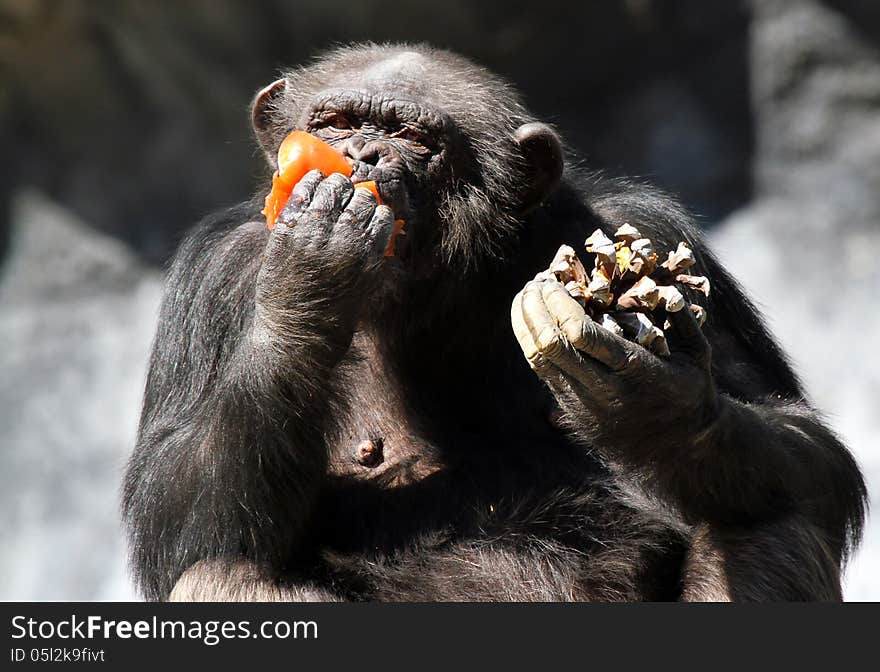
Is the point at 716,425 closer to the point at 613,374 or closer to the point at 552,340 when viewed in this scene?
the point at 613,374

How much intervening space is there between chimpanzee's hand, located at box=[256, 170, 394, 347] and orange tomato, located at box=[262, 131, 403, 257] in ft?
0.51

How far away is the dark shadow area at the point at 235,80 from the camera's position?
8.96m

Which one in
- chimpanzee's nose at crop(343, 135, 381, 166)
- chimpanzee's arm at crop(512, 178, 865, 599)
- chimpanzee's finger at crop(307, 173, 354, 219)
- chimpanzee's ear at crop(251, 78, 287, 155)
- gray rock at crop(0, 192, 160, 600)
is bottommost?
chimpanzee's arm at crop(512, 178, 865, 599)

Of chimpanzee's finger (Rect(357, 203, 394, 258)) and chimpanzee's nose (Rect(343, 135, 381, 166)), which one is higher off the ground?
chimpanzee's nose (Rect(343, 135, 381, 166))

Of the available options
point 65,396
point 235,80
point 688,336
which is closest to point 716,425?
point 688,336

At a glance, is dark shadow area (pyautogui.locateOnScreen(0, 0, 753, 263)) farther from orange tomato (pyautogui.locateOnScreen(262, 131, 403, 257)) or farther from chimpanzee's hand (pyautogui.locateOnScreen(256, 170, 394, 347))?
chimpanzee's hand (pyautogui.locateOnScreen(256, 170, 394, 347))

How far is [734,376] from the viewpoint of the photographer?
4.66 m

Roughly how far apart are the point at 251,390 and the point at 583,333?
3.64ft

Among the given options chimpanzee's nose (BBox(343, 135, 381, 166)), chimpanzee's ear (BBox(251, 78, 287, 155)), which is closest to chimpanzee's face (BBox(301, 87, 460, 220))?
chimpanzee's nose (BBox(343, 135, 381, 166))

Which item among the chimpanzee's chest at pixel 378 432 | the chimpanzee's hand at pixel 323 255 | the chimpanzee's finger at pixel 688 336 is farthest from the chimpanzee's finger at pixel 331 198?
the chimpanzee's finger at pixel 688 336

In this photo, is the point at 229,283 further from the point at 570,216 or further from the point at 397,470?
the point at 570,216

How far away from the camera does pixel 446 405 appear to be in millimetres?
4641

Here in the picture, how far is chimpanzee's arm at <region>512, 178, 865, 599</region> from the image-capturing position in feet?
11.2

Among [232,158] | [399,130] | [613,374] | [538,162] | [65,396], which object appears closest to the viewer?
[613,374]
